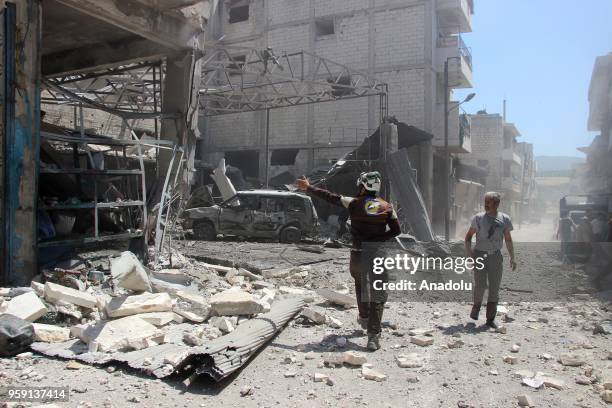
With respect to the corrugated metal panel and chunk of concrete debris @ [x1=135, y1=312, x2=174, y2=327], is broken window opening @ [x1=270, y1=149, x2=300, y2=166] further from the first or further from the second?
the corrugated metal panel

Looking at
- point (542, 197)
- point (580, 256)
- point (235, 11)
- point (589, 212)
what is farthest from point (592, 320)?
point (542, 197)

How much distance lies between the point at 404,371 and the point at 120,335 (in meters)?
2.48

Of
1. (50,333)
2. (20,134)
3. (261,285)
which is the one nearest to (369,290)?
(50,333)

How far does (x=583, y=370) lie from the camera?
3.82m

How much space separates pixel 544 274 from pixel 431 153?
496 inches

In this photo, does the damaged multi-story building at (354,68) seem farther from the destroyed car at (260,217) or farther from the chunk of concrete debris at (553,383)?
the chunk of concrete debris at (553,383)

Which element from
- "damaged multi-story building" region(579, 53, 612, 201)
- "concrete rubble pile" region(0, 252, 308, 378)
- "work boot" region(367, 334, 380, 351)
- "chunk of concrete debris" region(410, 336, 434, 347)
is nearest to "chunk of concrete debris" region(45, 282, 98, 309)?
"concrete rubble pile" region(0, 252, 308, 378)

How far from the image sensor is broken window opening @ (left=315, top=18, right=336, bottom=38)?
23438 millimetres

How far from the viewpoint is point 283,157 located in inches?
958

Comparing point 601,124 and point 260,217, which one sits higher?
point 601,124

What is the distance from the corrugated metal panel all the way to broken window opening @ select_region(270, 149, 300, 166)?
19841mm

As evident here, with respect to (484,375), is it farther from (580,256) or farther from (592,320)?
(580,256)

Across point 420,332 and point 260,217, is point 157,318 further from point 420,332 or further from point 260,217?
point 260,217

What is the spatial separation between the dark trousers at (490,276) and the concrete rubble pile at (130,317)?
2.05 m
